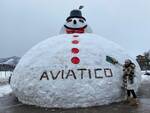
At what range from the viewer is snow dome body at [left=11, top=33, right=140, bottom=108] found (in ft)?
28.8

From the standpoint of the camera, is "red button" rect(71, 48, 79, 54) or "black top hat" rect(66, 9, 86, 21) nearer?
"red button" rect(71, 48, 79, 54)

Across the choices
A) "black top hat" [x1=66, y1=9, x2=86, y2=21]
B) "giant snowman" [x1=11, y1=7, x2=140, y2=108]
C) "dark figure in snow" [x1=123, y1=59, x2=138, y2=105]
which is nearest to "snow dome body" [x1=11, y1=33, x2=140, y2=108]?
"giant snowman" [x1=11, y1=7, x2=140, y2=108]

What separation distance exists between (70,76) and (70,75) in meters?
0.03

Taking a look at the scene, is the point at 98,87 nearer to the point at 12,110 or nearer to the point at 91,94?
the point at 91,94

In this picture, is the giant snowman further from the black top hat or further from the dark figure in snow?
the black top hat

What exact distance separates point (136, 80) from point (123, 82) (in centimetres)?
93

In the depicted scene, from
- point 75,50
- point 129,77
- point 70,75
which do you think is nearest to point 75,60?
point 75,50

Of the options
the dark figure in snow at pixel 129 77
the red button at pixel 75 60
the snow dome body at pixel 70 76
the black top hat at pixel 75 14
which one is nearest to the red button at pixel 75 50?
the snow dome body at pixel 70 76

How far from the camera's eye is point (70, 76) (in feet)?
29.2

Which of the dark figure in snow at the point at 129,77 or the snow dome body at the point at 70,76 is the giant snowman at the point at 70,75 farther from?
the dark figure in snow at the point at 129,77

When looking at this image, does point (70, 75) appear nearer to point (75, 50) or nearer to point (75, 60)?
point (75, 60)

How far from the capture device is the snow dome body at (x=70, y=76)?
8.79m

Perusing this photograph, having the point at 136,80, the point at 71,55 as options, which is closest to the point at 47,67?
the point at 71,55

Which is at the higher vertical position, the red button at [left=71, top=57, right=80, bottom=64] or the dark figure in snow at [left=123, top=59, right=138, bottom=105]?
the red button at [left=71, top=57, right=80, bottom=64]
